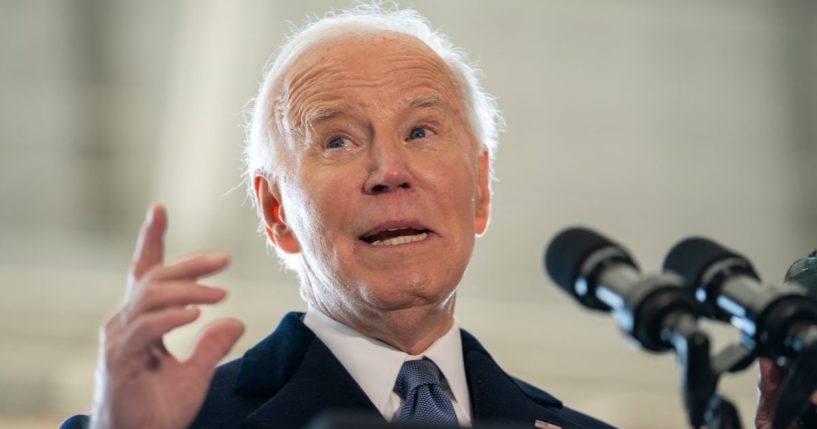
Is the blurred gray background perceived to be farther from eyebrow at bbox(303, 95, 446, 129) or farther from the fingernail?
the fingernail

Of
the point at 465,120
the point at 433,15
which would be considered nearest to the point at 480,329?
the point at 433,15

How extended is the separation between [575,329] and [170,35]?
126 inches

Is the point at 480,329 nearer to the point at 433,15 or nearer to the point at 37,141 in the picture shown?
the point at 433,15

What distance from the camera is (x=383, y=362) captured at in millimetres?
2643

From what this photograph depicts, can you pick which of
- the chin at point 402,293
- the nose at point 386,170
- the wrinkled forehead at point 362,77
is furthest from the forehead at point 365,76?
the chin at point 402,293

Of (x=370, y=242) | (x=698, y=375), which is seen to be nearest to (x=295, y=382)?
(x=370, y=242)

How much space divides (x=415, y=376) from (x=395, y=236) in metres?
0.28

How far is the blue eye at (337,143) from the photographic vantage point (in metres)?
2.70

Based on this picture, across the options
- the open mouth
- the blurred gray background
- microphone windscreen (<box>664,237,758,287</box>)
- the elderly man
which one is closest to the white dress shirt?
the elderly man

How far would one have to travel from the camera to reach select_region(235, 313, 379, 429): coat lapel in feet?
8.18

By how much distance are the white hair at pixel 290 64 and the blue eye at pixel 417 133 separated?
195 millimetres

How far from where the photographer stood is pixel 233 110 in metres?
7.78

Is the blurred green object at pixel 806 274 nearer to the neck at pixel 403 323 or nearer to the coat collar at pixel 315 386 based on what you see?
the coat collar at pixel 315 386

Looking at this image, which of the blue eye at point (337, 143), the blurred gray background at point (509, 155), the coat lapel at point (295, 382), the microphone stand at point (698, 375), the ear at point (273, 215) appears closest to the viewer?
the microphone stand at point (698, 375)
